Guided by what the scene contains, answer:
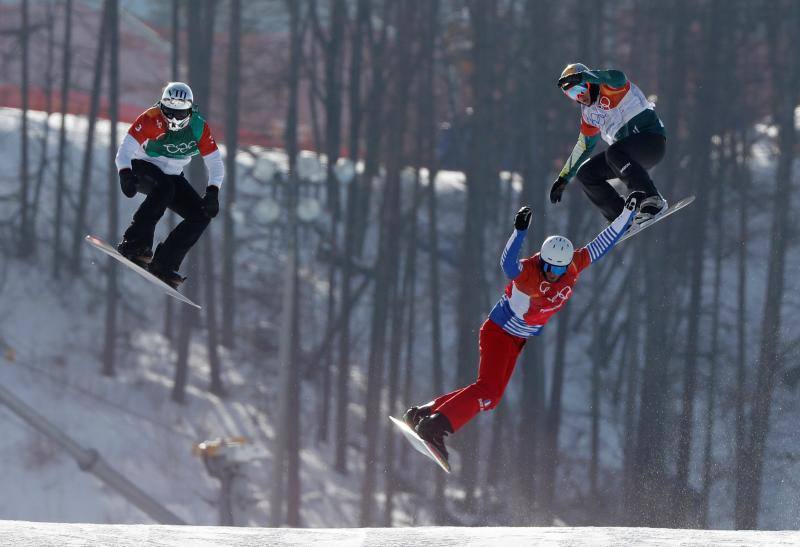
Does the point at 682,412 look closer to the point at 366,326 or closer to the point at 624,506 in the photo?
the point at 624,506

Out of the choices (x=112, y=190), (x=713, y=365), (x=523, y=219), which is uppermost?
(x=112, y=190)

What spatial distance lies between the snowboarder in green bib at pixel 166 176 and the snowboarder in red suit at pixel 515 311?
9.49 ft

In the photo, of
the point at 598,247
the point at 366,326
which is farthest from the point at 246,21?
the point at 598,247

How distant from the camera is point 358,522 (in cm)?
3453

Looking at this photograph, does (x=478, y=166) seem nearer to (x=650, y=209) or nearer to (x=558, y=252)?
(x=650, y=209)

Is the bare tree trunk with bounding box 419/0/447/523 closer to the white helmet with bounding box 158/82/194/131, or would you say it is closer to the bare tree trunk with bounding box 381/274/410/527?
the bare tree trunk with bounding box 381/274/410/527

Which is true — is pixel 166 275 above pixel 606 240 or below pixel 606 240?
below

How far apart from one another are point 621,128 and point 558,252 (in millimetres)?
1770

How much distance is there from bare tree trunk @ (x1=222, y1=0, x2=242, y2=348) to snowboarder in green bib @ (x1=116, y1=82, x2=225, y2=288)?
85.9ft

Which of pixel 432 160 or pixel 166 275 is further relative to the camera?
pixel 432 160

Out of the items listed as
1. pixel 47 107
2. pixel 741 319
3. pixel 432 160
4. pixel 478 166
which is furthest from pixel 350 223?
pixel 741 319

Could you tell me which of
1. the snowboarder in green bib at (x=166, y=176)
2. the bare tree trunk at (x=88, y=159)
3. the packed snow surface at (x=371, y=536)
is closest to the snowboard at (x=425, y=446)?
the packed snow surface at (x=371, y=536)

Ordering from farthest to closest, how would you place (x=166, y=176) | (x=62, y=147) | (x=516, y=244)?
(x=62, y=147) → (x=166, y=176) → (x=516, y=244)

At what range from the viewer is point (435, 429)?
37.9 ft
